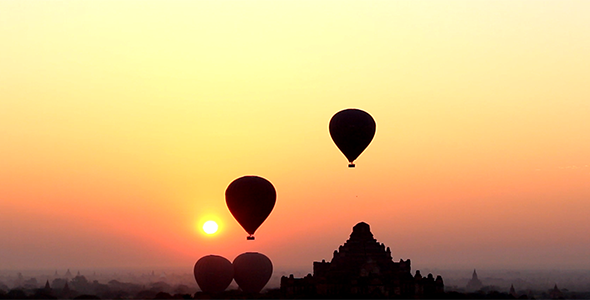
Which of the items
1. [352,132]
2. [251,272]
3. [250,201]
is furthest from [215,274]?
[352,132]

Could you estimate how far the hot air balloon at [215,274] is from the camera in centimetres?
9706

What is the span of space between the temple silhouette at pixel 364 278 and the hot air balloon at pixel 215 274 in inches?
1050

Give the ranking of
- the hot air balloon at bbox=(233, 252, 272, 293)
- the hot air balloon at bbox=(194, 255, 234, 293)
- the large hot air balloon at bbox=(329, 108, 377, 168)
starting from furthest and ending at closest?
1. the hot air balloon at bbox=(233, 252, 272, 293)
2. the hot air balloon at bbox=(194, 255, 234, 293)
3. the large hot air balloon at bbox=(329, 108, 377, 168)

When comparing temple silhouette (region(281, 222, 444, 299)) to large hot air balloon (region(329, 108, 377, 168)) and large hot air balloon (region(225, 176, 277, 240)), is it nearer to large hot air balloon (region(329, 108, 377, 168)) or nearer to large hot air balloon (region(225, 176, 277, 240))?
large hot air balloon (region(225, 176, 277, 240))

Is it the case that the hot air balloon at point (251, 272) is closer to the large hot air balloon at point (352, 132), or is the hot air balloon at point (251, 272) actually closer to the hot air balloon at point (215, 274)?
the hot air balloon at point (215, 274)

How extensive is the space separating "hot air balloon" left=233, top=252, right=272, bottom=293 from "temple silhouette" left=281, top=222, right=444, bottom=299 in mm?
26911

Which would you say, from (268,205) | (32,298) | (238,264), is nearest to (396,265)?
(268,205)

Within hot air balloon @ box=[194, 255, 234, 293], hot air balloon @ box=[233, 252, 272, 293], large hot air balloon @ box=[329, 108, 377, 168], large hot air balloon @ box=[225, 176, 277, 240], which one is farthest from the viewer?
hot air balloon @ box=[233, 252, 272, 293]

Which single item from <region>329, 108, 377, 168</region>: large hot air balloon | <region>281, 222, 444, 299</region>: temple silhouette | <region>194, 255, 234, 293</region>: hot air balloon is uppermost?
<region>329, 108, 377, 168</region>: large hot air balloon

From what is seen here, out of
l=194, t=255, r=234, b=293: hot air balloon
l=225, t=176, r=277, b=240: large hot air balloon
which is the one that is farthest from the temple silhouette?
l=194, t=255, r=234, b=293: hot air balloon

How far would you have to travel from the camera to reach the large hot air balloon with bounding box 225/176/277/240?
67.6 metres

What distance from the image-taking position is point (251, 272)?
325ft

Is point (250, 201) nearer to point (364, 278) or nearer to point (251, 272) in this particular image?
point (364, 278)

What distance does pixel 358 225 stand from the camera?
70.6 metres
